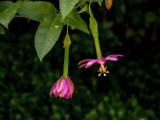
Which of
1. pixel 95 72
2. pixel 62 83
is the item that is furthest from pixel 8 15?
pixel 95 72

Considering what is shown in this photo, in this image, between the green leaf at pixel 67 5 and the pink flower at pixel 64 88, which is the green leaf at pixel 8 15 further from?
the pink flower at pixel 64 88

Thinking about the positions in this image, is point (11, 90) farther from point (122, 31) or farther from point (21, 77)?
point (122, 31)

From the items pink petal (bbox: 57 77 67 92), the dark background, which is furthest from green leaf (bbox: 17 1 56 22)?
the dark background

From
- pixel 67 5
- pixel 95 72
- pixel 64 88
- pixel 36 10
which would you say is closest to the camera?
pixel 67 5

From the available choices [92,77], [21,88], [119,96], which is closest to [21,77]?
[21,88]

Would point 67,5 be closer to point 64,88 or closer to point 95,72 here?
point 64,88

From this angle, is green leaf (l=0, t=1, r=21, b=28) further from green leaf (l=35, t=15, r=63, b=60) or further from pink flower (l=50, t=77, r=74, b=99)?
pink flower (l=50, t=77, r=74, b=99)
